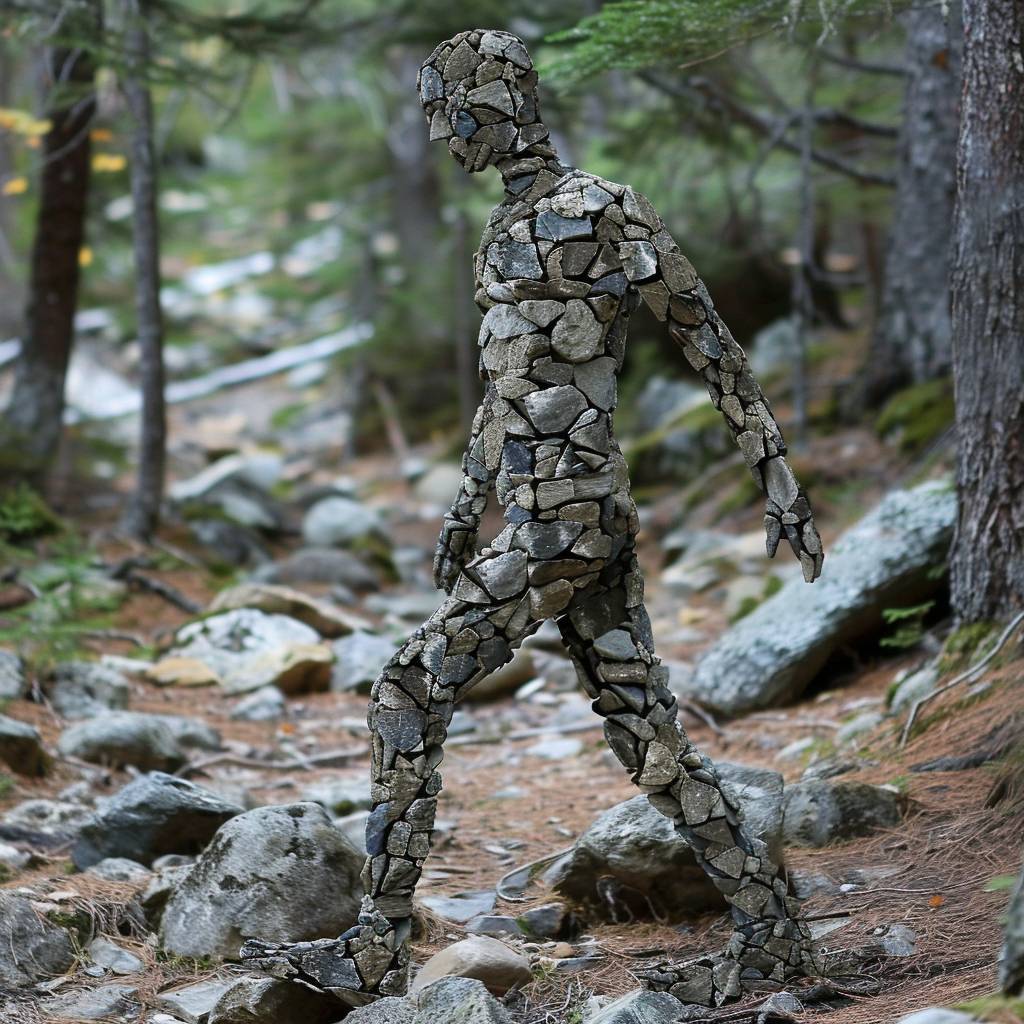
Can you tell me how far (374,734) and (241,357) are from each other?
68.1 ft

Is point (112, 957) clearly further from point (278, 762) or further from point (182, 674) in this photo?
point (182, 674)

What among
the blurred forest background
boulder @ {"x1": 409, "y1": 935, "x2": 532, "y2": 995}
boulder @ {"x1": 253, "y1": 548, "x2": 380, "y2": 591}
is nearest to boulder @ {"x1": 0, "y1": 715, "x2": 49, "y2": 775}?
the blurred forest background

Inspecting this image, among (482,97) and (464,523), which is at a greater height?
(482,97)

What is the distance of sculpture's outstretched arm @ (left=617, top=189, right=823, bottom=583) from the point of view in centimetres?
392

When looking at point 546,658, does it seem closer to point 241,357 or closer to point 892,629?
point 892,629

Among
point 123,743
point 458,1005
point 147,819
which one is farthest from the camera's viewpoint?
point 123,743

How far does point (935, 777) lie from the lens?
527 centimetres

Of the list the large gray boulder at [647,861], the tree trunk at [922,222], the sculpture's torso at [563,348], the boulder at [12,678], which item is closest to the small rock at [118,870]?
the large gray boulder at [647,861]

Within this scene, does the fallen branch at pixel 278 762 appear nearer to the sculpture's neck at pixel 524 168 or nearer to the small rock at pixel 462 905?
the small rock at pixel 462 905

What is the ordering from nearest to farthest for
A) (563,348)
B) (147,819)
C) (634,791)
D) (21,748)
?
(563,348) < (147,819) < (21,748) < (634,791)

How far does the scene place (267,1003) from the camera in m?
3.93

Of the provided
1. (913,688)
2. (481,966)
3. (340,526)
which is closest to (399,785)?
(481,966)

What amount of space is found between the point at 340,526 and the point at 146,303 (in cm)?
315

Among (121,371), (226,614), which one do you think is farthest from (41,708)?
(121,371)
